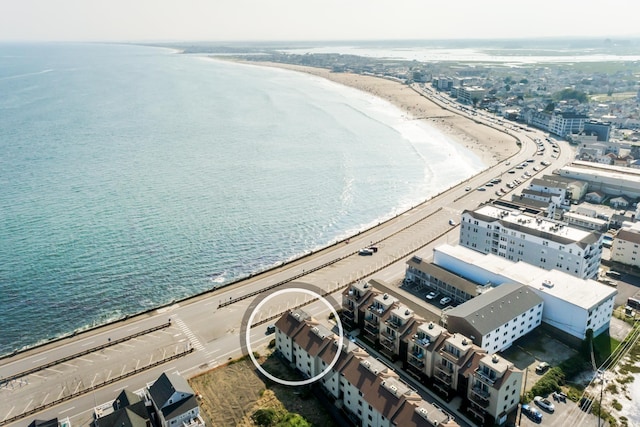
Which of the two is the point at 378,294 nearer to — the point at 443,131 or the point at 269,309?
the point at 269,309

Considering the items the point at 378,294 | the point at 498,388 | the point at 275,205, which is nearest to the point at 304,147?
the point at 275,205

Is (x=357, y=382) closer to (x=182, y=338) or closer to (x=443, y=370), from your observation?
(x=443, y=370)

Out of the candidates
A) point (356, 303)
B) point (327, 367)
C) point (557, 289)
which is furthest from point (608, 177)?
point (327, 367)

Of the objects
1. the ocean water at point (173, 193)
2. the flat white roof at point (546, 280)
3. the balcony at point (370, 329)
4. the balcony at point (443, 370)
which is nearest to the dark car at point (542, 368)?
the flat white roof at point (546, 280)

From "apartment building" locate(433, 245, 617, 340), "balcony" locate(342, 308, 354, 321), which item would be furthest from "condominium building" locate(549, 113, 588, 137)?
"balcony" locate(342, 308, 354, 321)

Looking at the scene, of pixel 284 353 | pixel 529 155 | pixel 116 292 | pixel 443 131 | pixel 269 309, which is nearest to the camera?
pixel 284 353
